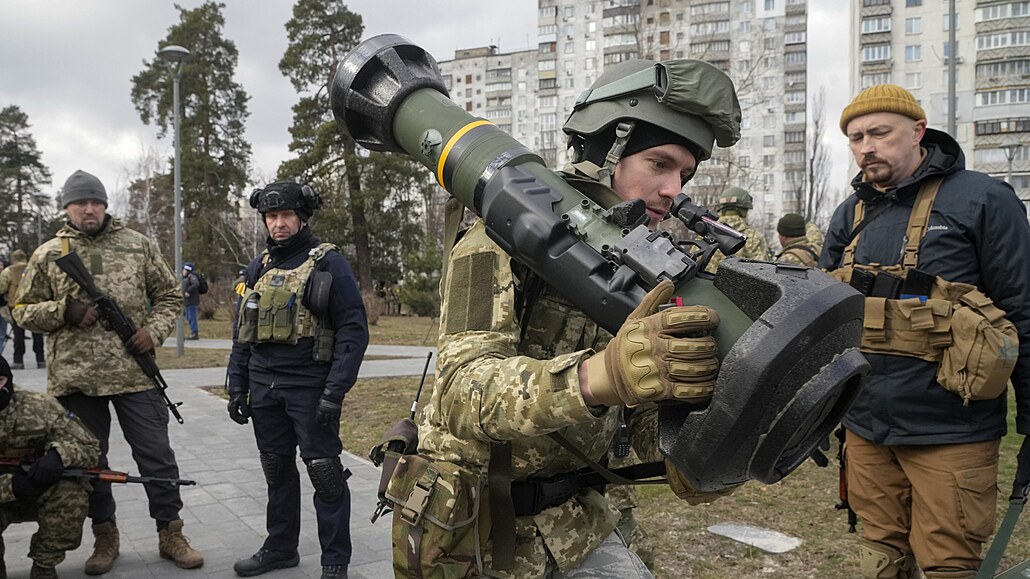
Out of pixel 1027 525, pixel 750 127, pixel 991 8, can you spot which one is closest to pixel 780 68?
pixel 750 127

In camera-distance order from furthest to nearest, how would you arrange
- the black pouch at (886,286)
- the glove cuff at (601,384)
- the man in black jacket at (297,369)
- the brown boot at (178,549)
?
the brown boot at (178,549)
the man in black jacket at (297,369)
the black pouch at (886,286)
the glove cuff at (601,384)

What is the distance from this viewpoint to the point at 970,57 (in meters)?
48.3

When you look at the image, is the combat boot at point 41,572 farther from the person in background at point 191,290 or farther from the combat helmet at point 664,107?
the person in background at point 191,290

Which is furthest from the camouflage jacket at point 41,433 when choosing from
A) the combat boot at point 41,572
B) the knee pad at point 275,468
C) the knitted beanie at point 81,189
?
the knitted beanie at point 81,189

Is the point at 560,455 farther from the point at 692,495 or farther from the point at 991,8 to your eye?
the point at 991,8

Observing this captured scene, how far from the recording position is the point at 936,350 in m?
2.83

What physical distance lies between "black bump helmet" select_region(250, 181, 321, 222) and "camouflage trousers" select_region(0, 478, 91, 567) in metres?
1.87

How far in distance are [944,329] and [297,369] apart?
3.27m

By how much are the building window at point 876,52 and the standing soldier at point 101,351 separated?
58.3 m

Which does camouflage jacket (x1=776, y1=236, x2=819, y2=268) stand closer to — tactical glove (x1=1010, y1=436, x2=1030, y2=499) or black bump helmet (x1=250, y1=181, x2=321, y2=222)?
tactical glove (x1=1010, y1=436, x2=1030, y2=499)

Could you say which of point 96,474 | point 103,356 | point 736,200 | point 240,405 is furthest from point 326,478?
point 736,200

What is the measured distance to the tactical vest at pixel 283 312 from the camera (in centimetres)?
411

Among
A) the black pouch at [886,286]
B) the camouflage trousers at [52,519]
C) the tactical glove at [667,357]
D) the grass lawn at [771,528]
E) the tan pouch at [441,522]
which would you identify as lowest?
the grass lawn at [771,528]

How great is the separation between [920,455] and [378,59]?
2.58 metres
